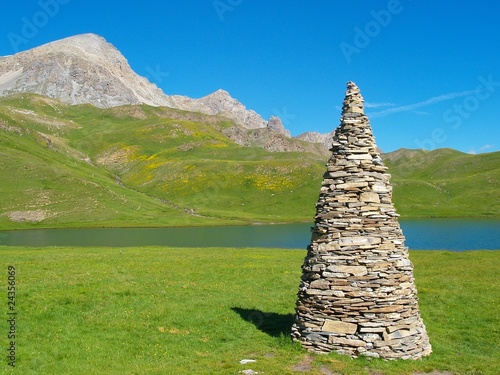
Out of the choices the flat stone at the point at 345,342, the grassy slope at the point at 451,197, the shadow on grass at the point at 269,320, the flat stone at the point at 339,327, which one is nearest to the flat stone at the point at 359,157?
the flat stone at the point at 339,327

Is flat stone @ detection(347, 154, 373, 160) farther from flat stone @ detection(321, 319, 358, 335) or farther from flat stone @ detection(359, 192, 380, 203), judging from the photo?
flat stone @ detection(321, 319, 358, 335)

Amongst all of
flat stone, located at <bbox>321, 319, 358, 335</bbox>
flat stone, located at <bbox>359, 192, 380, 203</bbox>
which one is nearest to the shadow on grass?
flat stone, located at <bbox>321, 319, 358, 335</bbox>

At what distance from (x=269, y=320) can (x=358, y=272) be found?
750cm

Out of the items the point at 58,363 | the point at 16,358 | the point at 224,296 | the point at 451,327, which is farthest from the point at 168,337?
the point at 451,327

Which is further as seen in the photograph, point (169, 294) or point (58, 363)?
point (169, 294)

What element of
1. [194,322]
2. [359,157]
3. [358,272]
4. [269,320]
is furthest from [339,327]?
[194,322]

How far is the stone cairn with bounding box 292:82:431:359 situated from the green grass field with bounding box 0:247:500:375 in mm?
785

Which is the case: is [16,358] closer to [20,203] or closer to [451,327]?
[451,327]

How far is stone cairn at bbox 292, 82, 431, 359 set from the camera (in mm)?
17234

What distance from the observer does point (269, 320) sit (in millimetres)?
23031

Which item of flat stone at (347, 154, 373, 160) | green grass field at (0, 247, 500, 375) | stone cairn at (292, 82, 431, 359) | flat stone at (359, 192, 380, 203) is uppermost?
flat stone at (347, 154, 373, 160)

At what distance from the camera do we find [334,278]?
1761 centimetres

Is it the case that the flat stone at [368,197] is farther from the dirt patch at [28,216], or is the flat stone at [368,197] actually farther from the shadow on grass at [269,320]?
the dirt patch at [28,216]

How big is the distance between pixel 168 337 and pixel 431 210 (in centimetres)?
16059
